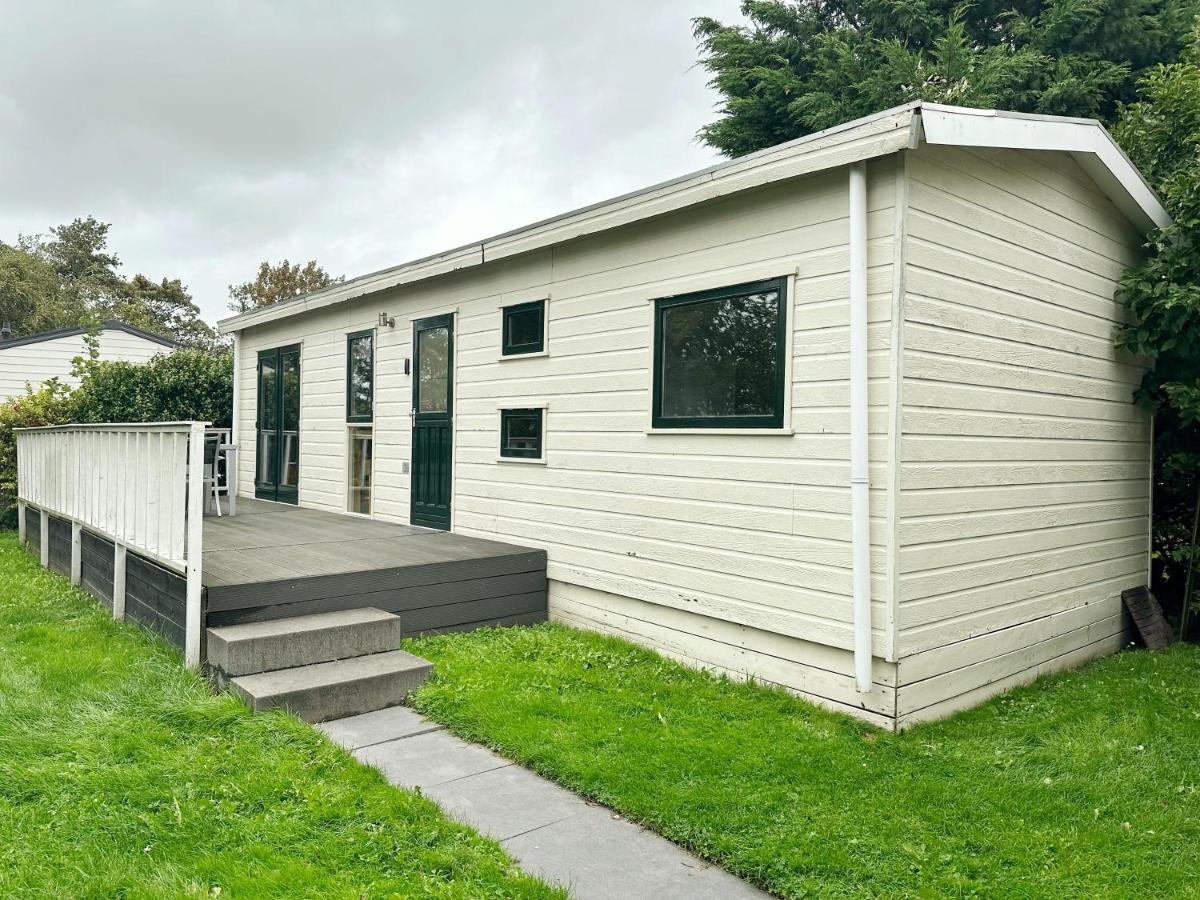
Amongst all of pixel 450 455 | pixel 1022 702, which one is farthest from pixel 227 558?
pixel 1022 702

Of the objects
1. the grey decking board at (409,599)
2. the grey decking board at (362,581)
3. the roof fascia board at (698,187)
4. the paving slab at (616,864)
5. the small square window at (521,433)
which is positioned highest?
the roof fascia board at (698,187)

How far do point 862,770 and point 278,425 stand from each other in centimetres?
801

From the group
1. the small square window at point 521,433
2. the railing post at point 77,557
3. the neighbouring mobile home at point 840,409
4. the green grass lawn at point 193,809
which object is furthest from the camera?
the railing post at point 77,557

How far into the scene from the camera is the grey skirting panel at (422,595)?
419 centimetres

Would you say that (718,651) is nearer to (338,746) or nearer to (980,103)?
(338,746)

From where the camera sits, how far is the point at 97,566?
6000 millimetres

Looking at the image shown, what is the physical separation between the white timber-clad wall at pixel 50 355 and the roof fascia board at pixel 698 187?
12436mm

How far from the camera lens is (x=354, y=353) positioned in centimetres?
814

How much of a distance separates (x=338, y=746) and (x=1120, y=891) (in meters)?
2.87

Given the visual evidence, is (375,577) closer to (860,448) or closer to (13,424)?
(860,448)

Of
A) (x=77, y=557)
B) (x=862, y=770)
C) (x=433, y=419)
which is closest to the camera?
(x=862, y=770)

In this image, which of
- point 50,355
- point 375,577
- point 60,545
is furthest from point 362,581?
point 50,355

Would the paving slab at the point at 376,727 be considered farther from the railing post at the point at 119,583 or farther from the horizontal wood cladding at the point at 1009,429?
the railing post at the point at 119,583

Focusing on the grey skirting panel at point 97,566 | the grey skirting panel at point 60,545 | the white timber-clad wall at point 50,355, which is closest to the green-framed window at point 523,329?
the grey skirting panel at point 97,566
